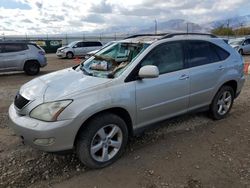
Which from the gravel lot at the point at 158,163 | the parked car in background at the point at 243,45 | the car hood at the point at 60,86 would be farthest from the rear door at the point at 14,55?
the parked car in background at the point at 243,45

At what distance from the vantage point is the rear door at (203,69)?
483 cm

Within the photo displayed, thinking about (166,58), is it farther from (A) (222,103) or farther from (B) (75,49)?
(B) (75,49)

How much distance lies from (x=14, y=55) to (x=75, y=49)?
1284 cm

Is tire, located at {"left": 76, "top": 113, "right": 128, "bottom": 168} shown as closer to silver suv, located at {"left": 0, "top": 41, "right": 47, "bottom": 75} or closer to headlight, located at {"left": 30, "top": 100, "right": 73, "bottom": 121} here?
headlight, located at {"left": 30, "top": 100, "right": 73, "bottom": 121}

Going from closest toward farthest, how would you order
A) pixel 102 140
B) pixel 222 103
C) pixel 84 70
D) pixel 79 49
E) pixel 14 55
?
1. pixel 102 140
2. pixel 84 70
3. pixel 222 103
4. pixel 14 55
5. pixel 79 49

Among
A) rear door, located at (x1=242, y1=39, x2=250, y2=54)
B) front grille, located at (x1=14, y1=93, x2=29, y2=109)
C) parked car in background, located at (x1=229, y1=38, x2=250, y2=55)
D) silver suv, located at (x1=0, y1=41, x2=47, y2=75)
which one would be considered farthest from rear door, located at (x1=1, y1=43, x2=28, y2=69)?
rear door, located at (x1=242, y1=39, x2=250, y2=54)

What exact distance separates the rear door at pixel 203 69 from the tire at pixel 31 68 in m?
9.62

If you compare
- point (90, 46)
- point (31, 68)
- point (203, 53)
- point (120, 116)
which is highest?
point (203, 53)

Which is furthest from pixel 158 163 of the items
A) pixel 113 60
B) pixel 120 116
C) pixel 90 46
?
pixel 90 46

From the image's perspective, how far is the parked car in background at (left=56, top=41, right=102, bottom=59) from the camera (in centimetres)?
2486

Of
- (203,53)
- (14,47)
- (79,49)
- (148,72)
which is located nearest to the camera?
(148,72)

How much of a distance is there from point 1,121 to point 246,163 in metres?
4.44

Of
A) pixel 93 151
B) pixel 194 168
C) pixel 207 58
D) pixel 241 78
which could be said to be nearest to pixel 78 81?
pixel 93 151

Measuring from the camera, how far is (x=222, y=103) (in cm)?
563
